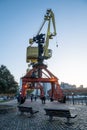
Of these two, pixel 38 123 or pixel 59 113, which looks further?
pixel 59 113

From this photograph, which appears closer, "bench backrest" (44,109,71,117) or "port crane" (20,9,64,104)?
"bench backrest" (44,109,71,117)

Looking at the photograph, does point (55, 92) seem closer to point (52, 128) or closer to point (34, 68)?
point (34, 68)

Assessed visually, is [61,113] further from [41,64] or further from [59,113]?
[41,64]

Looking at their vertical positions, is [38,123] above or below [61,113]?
below

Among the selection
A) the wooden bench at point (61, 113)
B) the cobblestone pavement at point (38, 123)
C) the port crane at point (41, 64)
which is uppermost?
the port crane at point (41, 64)

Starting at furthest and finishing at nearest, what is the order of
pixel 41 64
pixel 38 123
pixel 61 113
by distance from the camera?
pixel 41 64, pixel 61 113, pixel 38 123

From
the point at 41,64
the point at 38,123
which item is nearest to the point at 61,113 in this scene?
the point at 38,123

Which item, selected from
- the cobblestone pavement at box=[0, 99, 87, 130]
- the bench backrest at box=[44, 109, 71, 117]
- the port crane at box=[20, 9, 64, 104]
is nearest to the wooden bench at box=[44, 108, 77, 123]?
the bench backrest at box=[44, 109, 71, 117]

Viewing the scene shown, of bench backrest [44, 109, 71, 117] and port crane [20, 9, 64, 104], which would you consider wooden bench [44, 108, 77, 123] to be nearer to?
bench backrest [44, 109, 71, 117]

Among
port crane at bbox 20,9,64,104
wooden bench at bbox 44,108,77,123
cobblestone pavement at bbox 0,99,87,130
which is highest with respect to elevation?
port crane at bbox 20,9,64,104

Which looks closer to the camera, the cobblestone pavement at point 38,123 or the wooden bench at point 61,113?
the cobblestone pavement at point 38,123

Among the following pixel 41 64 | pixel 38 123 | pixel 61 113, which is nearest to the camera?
pixel 38 123

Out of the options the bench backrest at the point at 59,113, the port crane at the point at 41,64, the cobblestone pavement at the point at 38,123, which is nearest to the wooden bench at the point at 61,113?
the bench backrest at the point at 59,113

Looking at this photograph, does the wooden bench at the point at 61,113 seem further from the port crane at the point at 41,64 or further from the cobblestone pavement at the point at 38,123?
the port crane at the point at 41,64
